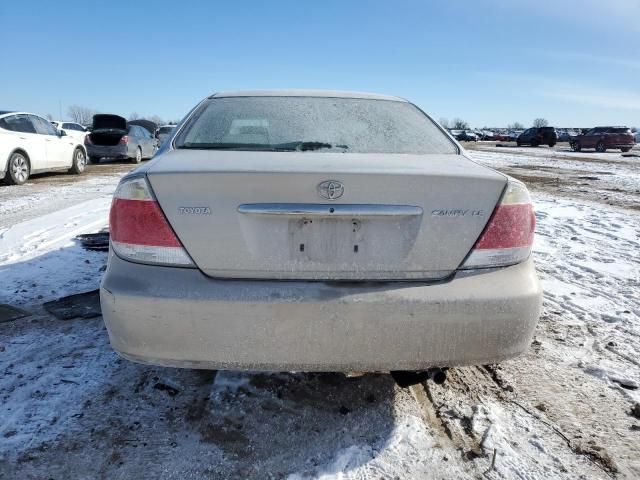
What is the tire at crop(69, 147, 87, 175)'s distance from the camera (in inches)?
484

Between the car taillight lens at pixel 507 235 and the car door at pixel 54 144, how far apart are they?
1161 cm

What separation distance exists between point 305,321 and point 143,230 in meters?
0.74

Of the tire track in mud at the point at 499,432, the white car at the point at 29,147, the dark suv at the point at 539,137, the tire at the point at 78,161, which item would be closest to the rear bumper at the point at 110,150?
the tire at the point at 78,161

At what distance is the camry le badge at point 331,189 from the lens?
178 cm

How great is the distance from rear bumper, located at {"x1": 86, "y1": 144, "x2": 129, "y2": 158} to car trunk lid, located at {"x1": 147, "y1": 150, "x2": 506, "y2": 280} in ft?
50.5

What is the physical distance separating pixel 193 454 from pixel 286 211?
3.55ft

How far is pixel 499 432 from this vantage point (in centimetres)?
209

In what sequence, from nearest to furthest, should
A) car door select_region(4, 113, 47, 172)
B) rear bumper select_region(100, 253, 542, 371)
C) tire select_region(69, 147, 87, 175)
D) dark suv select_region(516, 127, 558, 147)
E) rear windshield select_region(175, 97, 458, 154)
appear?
rear bumper select_region(100, 253, 542, 371) → rear windshield select_region(175, 97, 458, 154) → car door select_region(4, 113, 47, 172) → tire select_region(69, 147, 87, 175) → dark suv select_region(516, 127, 558, 147)

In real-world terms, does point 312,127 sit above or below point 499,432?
above

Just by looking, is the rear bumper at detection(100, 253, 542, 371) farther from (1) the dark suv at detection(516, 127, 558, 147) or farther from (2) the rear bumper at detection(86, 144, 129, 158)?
(1) the dark suv at detection(516, 127, 558, 147)

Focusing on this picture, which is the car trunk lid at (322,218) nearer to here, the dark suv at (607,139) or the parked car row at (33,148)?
the parked car row at (33,148)

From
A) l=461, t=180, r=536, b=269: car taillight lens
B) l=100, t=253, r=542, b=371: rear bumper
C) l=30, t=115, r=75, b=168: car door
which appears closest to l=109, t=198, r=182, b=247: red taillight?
l=100, t=253, r=542, b=371: rear bumper

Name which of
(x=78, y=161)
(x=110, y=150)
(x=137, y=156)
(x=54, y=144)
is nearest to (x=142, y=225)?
(x=54, y=144)

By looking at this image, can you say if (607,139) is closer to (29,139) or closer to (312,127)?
(29,139)
